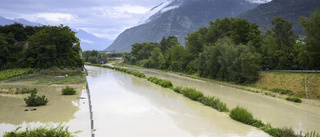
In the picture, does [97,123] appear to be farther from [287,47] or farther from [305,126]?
[287,47]

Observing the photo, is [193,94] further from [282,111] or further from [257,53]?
[257,53]

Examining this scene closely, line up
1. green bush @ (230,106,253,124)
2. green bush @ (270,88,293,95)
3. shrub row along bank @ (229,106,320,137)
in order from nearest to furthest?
shrub row along bank @ (229,106,320,137) → green bush @ (230,106,253,124) → green bush @ (270,88,293,95)

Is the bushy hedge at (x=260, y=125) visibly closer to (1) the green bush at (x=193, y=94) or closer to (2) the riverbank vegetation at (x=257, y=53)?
(1) the green bush at (x=193, y=94)

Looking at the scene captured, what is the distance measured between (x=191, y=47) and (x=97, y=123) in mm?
55951

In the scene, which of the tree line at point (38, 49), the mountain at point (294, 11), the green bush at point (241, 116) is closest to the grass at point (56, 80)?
the tree line at point (38, 49)

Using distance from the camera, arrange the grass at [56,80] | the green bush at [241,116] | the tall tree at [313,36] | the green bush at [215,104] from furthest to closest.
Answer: the grass at [56,80] → the tall tree at [313,36] → the green bush at [215,104] → the green bush at [241,116]

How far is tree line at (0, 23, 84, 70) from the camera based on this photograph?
177 feet

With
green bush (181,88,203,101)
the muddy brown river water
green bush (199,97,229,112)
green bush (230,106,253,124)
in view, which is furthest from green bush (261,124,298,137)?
green bush (181,88,203,101)

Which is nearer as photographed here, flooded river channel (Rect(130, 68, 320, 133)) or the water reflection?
the water reflection

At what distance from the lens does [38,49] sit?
53406mm

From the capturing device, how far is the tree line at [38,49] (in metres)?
53.9

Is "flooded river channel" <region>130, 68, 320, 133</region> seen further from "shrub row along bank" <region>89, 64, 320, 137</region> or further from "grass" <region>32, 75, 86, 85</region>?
"grass" <region>32, 75, 86, 85</region>

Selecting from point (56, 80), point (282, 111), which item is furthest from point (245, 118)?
point (56, 80)

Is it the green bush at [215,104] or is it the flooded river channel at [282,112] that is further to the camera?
the green bush at [215,104]
